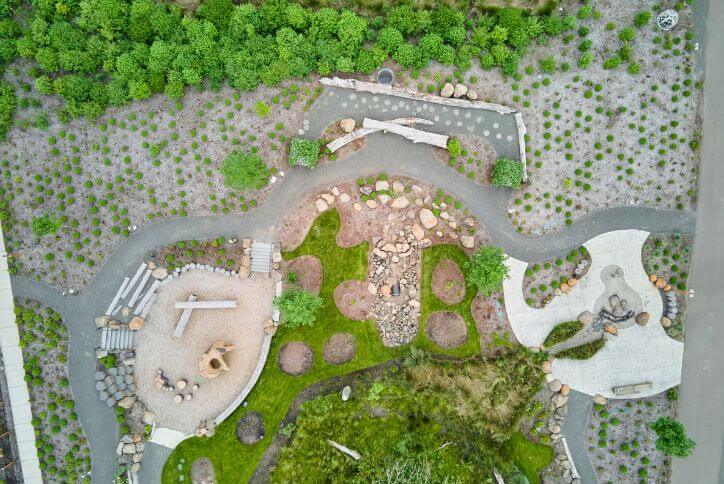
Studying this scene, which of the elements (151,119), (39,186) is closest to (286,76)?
(151,119)

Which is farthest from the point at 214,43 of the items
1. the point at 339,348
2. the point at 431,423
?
the point at 431,423

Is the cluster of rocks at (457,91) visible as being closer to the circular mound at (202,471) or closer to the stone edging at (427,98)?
the stone edging at (427,98)

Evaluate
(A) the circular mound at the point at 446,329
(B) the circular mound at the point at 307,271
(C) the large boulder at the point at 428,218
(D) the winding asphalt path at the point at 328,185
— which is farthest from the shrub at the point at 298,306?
(C) the large boulder at the point at 428,218

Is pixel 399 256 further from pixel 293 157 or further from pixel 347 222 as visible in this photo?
pixel 293 157

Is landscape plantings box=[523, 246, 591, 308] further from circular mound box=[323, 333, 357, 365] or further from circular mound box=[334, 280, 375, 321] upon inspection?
circular mound box=[323, 333, 357, 365]

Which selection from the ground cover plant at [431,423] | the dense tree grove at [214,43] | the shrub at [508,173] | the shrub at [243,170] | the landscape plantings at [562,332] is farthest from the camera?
the landscape plantings at [562,332]

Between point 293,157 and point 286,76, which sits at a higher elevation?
point 286,76

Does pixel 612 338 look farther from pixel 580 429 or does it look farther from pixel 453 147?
pixel 453 147
